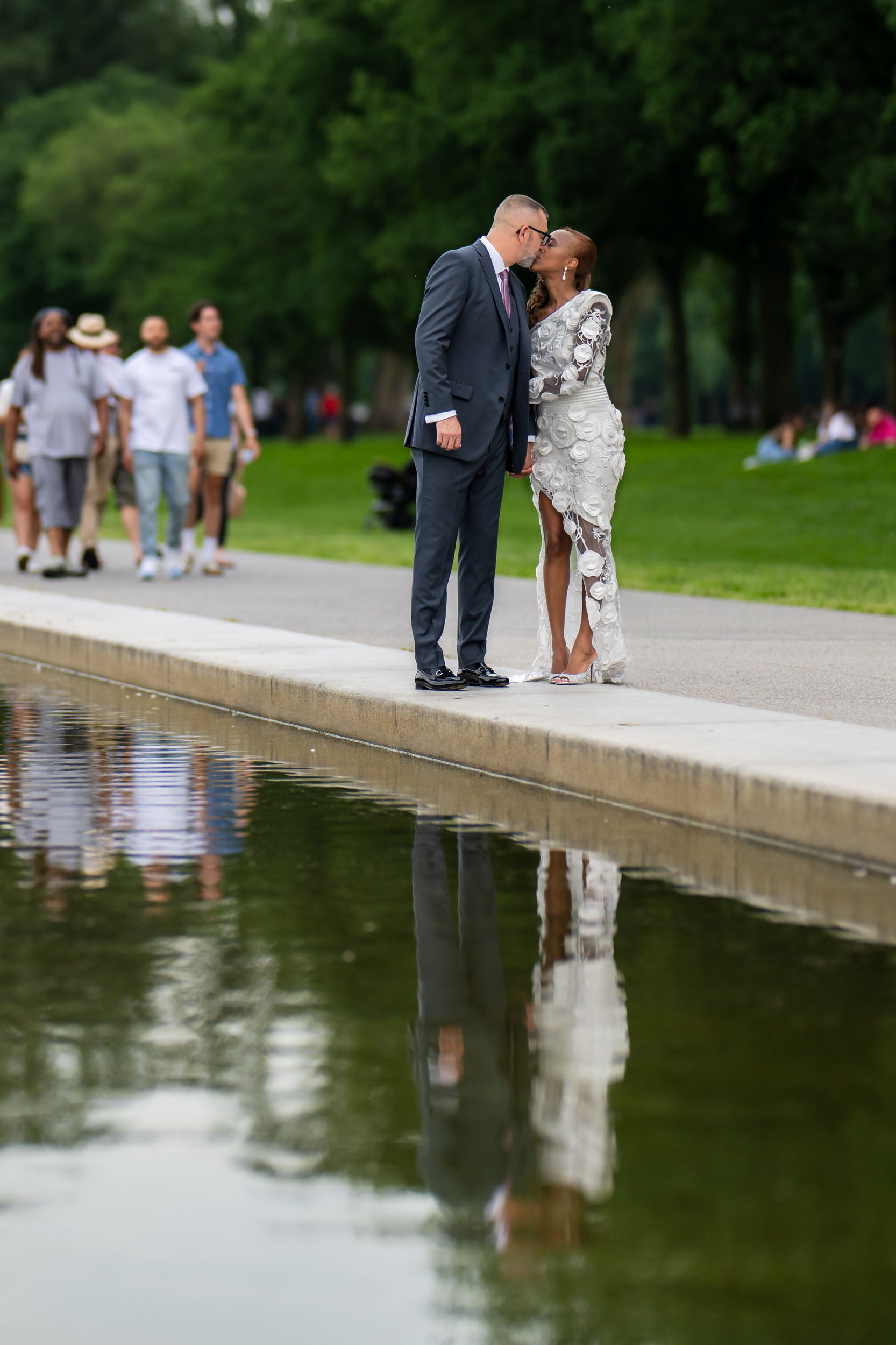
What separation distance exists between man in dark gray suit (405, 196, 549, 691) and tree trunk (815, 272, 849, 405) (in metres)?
49.8

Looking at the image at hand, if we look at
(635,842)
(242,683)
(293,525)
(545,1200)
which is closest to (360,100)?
(293,525)

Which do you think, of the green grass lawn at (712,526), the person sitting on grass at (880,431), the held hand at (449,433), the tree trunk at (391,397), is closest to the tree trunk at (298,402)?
the tree trunk at (391,397)

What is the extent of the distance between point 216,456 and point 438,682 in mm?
8939

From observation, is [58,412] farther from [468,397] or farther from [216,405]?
[468,397]

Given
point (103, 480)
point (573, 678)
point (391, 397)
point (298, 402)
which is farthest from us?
point (391, 397)

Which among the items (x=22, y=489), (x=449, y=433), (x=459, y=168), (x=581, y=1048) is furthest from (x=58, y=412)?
(x=459, y=168)

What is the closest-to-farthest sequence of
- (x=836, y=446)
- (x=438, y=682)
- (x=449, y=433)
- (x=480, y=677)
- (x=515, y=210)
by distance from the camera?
(x=449, y=433) → (x=515, y=210) → (x=438, y=682) → (x=480, y=677) → (x=836, y=446)

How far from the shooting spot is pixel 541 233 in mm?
9711

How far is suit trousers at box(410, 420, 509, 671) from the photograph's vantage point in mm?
9562

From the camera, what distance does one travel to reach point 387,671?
10.9 m

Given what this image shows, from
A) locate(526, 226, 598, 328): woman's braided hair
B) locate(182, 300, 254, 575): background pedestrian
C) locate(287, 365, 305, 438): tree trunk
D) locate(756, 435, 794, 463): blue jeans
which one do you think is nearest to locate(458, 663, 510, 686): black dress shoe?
locate(526, 226, 598, 328): woman's braided hair

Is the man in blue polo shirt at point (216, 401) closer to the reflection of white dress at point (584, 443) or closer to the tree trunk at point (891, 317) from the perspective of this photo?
the reflection of white dress at point (584, 443)

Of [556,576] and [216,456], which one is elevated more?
[216,456]

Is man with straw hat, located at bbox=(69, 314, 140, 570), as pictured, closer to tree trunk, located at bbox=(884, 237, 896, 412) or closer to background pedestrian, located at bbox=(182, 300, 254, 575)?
background pedestrian, located at bbox=(182, 300, 254, 575)
